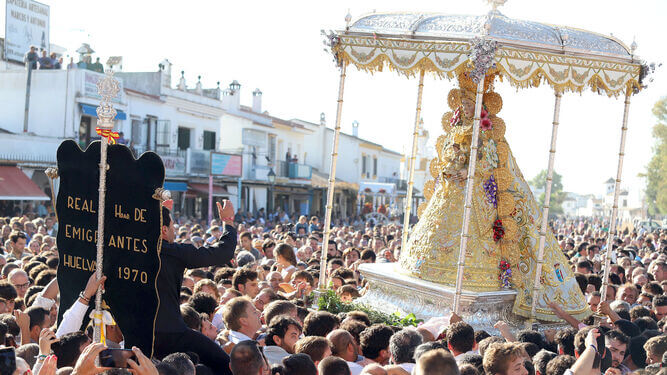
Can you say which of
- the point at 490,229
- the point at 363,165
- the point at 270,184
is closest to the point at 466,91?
the point at 490,229

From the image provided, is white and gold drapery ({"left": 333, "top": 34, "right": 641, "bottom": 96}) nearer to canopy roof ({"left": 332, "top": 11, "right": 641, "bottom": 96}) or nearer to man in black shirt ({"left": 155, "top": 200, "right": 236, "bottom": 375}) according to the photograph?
canopy roof ({"left": 332, "top": 11, "right": 641, "bottom": 96})

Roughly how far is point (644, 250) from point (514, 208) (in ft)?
33.3

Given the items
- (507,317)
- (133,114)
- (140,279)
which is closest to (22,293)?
(140,279)

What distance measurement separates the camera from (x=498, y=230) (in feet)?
25.1

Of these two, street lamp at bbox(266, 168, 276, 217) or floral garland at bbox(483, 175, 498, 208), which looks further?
street lamp at bbox(266, 168, 276, 217)

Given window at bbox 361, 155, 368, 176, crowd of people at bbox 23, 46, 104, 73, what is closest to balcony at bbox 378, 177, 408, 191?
window at bbox 361, 155, 368, 176

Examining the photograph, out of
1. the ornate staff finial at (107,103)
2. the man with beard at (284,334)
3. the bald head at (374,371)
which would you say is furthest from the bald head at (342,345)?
the ornate staff finial at (107,103)

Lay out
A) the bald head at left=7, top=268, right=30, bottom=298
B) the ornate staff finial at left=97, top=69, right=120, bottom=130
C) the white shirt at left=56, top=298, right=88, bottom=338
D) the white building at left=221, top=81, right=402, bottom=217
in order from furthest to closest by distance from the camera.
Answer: the white building at left=221, top=81, right=402, bottom=217 → the bald head at left=7, top=268, right=30, bottom=298 → the white shirt at left=56, top=298, right=88, bottom=338 → the ornate staff finial at left=97, top=69, right=120, bottom=130

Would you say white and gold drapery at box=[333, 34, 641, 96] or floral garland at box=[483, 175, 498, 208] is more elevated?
white and gold drapery at box=[333, 34, 641, 96]

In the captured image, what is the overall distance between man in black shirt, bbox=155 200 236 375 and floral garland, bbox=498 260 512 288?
13.5 feet

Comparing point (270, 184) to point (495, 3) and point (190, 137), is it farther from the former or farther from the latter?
point (495, 3)

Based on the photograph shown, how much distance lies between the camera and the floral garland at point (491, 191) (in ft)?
25.1

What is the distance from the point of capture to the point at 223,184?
30.7 meters

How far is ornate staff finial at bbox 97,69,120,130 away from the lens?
3990mm
